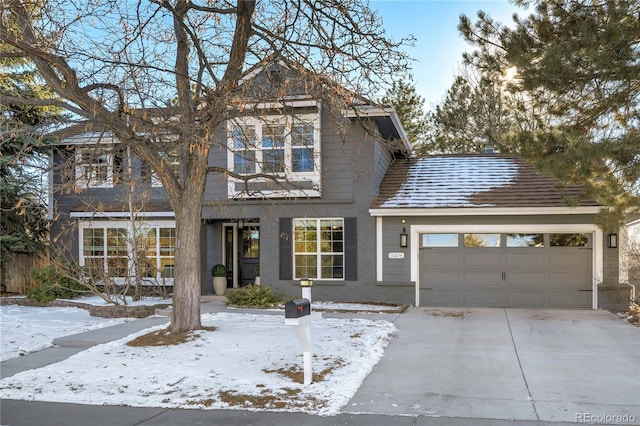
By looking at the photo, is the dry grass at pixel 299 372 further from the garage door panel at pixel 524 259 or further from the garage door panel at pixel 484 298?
the garage door panel at pixel 524 259

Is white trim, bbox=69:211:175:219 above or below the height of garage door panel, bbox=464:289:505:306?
above

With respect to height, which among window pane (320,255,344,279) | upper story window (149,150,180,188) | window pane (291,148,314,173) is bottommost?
window pane (320,255,344,279)

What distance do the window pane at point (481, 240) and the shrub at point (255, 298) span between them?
5.17 metres

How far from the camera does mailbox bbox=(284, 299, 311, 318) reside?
6.70 m

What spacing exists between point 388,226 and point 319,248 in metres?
2.00

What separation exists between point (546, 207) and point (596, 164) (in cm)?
402

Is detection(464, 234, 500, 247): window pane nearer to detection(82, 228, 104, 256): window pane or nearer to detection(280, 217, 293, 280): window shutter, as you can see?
detection(280, 217, 293, 280): window shutter

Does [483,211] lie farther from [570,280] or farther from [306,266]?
[306,266]

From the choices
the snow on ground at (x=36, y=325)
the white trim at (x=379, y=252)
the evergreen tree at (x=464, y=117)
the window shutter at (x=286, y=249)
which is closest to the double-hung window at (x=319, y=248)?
the window shutter at (x=286, y=249)

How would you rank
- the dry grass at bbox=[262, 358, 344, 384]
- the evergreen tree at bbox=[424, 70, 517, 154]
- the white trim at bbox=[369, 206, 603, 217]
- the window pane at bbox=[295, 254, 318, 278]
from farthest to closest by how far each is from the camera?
the evergreen tree at bbox=[424, 70, 517, 154] < the window pane at bbox=[295, 254, 318, 278] < the white trim at bbox=[369, 206, 603, 217] < the dry grass at bbox=[262, 358, 344, 384]

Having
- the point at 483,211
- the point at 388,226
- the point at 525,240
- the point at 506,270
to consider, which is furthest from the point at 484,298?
the point at 388,226

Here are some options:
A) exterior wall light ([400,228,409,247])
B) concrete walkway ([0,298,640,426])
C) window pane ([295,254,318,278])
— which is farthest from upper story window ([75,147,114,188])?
exterior wall light ([400,228,409,247])

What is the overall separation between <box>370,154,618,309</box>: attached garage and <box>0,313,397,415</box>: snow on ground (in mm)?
4811

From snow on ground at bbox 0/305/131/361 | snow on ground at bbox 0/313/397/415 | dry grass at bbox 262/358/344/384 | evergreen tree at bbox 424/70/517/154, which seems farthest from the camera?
evergreen tree at bbox 424/70/517/154
